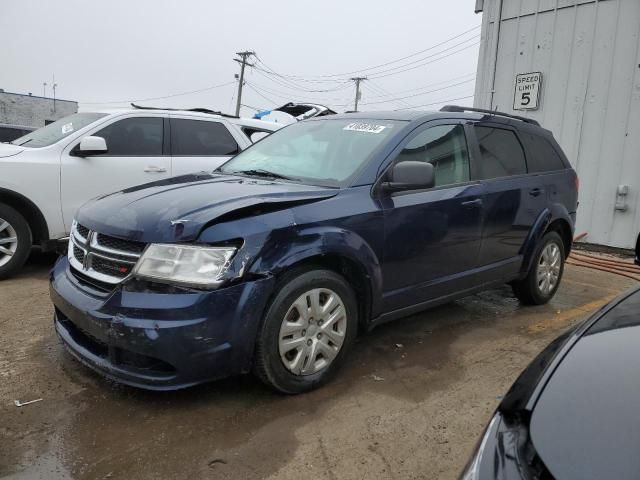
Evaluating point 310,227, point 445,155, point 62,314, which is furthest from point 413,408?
point 62,314

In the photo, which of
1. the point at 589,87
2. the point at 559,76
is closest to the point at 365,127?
the point at 589,87

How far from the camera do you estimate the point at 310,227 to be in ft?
9.62

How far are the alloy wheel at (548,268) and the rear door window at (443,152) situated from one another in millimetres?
1404

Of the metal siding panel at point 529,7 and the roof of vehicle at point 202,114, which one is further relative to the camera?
the metal siding panel at point 529,7

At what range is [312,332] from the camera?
3.00 metres

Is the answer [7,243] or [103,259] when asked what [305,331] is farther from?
[7,243]

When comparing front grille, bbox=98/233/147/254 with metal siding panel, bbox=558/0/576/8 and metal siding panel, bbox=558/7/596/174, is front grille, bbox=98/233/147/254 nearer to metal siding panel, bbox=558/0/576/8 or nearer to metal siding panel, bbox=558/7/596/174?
metal siding panel, bbox=558/7/596/174

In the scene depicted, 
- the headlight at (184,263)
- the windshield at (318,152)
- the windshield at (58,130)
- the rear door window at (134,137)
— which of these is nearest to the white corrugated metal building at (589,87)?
the windshield at (318,152)

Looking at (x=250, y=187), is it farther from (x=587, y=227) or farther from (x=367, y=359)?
(x=587, y=227)

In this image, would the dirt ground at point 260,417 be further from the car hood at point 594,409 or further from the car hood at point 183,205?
the car hood at point 594,409

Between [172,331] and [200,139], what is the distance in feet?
13.5

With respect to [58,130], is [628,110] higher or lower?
higher

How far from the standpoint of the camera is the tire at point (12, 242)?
4945 mm

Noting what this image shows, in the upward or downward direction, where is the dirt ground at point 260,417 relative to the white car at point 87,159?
downward
